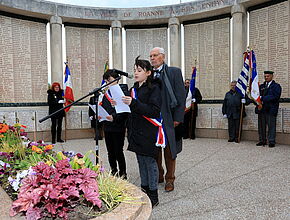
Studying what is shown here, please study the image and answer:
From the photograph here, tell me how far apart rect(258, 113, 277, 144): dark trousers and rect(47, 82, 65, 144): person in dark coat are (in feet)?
16.7

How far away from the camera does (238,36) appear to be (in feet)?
24.8

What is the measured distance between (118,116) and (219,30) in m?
6.08

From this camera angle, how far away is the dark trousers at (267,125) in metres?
6.12

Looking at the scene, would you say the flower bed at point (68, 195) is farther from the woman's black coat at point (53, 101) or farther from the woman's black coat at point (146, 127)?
the woman's black coat at point (53, 101)

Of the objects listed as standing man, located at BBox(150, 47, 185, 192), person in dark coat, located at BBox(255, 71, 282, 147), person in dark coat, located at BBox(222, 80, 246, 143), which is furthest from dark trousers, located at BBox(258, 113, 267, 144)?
standing man, located at BBox(150, 47, 185, 192)

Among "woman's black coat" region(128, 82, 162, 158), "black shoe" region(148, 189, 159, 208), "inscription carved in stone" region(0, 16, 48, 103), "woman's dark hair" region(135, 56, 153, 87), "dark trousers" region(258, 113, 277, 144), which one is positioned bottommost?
"black shoe" region(148, 189, 159, 208)

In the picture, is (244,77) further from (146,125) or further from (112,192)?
(112,192)

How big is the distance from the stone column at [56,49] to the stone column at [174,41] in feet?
11.3

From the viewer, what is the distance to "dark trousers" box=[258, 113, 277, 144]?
241 inches

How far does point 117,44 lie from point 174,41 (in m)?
1.84

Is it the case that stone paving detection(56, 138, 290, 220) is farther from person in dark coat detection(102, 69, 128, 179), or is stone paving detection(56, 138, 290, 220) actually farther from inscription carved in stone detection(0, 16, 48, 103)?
inscription carved in stone detection(0, 16, 48, 103)

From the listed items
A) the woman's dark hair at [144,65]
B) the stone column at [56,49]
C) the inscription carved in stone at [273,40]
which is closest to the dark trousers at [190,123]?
the inscription carved in stone at [273,40]

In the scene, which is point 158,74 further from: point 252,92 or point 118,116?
point 252,92

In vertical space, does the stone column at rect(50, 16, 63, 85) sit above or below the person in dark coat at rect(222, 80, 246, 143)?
above
